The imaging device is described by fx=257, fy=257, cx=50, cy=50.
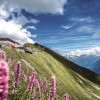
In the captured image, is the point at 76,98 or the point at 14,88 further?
the point at 76,98

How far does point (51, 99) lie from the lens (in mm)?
7875

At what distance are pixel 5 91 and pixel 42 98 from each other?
11353 millimetres

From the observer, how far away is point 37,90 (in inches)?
572

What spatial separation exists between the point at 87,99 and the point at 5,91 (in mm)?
190365

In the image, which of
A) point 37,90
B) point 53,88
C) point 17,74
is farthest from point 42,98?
→ point 53,88

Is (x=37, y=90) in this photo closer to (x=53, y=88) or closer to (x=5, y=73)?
(x=53, y=88)

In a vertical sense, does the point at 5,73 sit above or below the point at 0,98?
above

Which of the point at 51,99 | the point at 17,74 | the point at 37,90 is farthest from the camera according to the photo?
the point at 37,90

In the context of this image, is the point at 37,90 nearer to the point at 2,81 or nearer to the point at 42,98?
the point at 42,98

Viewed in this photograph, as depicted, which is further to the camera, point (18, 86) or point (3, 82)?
point (18, 86)

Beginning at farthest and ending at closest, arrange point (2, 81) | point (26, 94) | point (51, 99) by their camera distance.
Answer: point (26, 94) → point (51, 99) → point (2, 81)

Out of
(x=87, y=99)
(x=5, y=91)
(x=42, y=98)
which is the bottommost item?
(x=87, y=99)

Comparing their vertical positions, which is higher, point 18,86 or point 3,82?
point 3,82

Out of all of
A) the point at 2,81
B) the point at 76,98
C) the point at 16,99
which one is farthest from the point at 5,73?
the point at 76,98
